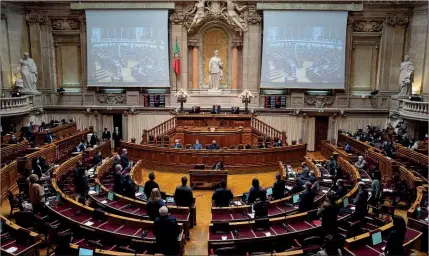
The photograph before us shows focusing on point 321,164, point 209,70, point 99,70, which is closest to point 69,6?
point 99,70

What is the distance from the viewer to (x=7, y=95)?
20.7m

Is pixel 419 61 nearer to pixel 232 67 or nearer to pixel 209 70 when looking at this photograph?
pixel 232 67

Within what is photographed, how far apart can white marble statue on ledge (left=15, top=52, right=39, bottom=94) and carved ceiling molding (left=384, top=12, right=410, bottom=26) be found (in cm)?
2196

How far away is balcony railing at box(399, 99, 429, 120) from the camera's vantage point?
1744 centimetres

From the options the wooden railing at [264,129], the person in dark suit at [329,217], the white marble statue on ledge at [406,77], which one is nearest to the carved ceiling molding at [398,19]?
the white marble statue on ledge at [406,77]

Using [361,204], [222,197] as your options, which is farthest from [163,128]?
[361,204]

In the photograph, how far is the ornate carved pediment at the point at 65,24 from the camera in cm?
2245

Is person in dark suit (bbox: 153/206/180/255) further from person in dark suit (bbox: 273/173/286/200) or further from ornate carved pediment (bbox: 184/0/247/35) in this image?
ornate carved pediment (bbox: 184/0/247/35)

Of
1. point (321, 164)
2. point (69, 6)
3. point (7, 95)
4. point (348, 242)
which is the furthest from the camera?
point (69, 6)

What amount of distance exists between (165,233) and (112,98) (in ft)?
59.6

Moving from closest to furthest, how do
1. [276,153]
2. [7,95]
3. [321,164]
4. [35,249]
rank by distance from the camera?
[35,249] → [321,164] → [276,153] → [7,95]

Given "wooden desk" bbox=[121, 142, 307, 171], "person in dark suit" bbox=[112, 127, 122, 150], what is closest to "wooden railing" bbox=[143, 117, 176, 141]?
"wooden desk" bbox=[121, 142, 307, 171]

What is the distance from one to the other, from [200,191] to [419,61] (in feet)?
52.9

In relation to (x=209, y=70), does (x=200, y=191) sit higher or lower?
lower
